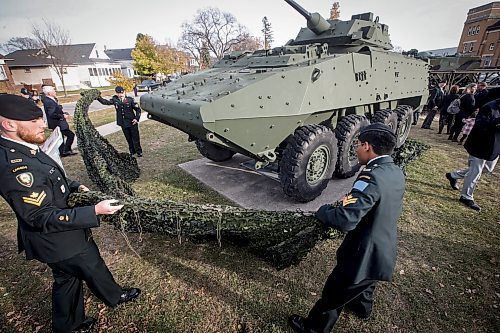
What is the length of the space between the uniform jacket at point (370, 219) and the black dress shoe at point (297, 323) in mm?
686

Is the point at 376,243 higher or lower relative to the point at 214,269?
higher

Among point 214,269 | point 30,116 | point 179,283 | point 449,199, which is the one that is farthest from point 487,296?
point 30,116

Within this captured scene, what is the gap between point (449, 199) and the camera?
4605mm

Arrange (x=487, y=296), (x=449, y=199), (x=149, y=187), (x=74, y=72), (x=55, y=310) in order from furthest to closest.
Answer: (x=74, y=72), (x=149, y=187), (x=449, y=199), (x=487, y=296), (x=55, y=310)

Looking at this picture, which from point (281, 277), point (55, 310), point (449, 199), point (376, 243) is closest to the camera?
point (376, 243)

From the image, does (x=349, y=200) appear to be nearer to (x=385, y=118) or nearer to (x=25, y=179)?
(x=25, y=179)

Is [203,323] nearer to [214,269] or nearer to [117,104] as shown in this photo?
[214,269]

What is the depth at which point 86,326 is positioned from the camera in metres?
2.33

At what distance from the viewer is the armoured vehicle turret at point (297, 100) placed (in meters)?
3.24

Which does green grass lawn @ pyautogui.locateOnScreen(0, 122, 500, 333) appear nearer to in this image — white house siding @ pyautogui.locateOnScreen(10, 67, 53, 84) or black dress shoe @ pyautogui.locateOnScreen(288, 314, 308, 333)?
black dress shoe @ pyautogui.locateOnScreen(288, 314, 308, 333)

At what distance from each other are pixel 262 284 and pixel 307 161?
6.15 ft

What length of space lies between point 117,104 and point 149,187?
2.66 meters

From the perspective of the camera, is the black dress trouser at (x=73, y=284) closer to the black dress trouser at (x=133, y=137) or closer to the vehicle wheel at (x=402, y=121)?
the black dress trouser at (x=133, y=137)

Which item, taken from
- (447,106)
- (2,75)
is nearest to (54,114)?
(447,106)
